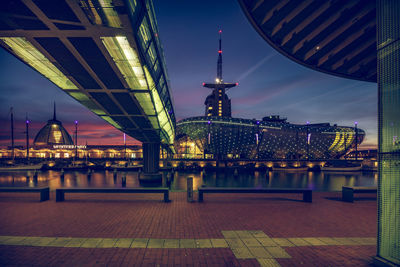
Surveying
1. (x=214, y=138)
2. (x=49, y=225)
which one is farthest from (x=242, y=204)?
(x=214, y=138)

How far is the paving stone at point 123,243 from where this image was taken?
4852 mm

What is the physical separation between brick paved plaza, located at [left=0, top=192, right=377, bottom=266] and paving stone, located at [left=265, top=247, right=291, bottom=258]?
3 centimetres

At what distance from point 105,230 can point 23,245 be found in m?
2.01

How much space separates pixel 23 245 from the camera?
16.3ft

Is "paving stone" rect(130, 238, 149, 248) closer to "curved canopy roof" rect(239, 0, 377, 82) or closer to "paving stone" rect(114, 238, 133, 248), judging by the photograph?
"paving stone" rect(114, 238, 133, 248)

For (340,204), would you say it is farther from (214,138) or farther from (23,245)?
(214,138)

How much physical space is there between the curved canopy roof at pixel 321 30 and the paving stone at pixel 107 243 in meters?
9.22

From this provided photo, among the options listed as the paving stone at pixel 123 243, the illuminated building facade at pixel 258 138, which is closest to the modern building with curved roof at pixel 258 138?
the illuminated building facade at pixel 258 138

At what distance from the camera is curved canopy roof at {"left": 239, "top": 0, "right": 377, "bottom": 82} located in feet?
22.5

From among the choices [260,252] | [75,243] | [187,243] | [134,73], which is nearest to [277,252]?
[260,252]

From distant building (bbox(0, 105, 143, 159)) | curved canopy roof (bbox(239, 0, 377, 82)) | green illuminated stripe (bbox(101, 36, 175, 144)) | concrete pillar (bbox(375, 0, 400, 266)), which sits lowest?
distant building (bbox(0, 105, 143, 159))

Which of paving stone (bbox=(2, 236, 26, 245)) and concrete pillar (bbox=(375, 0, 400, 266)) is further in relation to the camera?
paving stone (bbox=(2, 236, 26, 245))

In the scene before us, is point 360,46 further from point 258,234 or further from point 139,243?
point 139,243

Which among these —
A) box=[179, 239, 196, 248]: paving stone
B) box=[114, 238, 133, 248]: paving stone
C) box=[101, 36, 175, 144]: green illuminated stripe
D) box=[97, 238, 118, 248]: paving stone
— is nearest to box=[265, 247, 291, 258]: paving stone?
box=[179, 239, 196, 248]: paving stone
